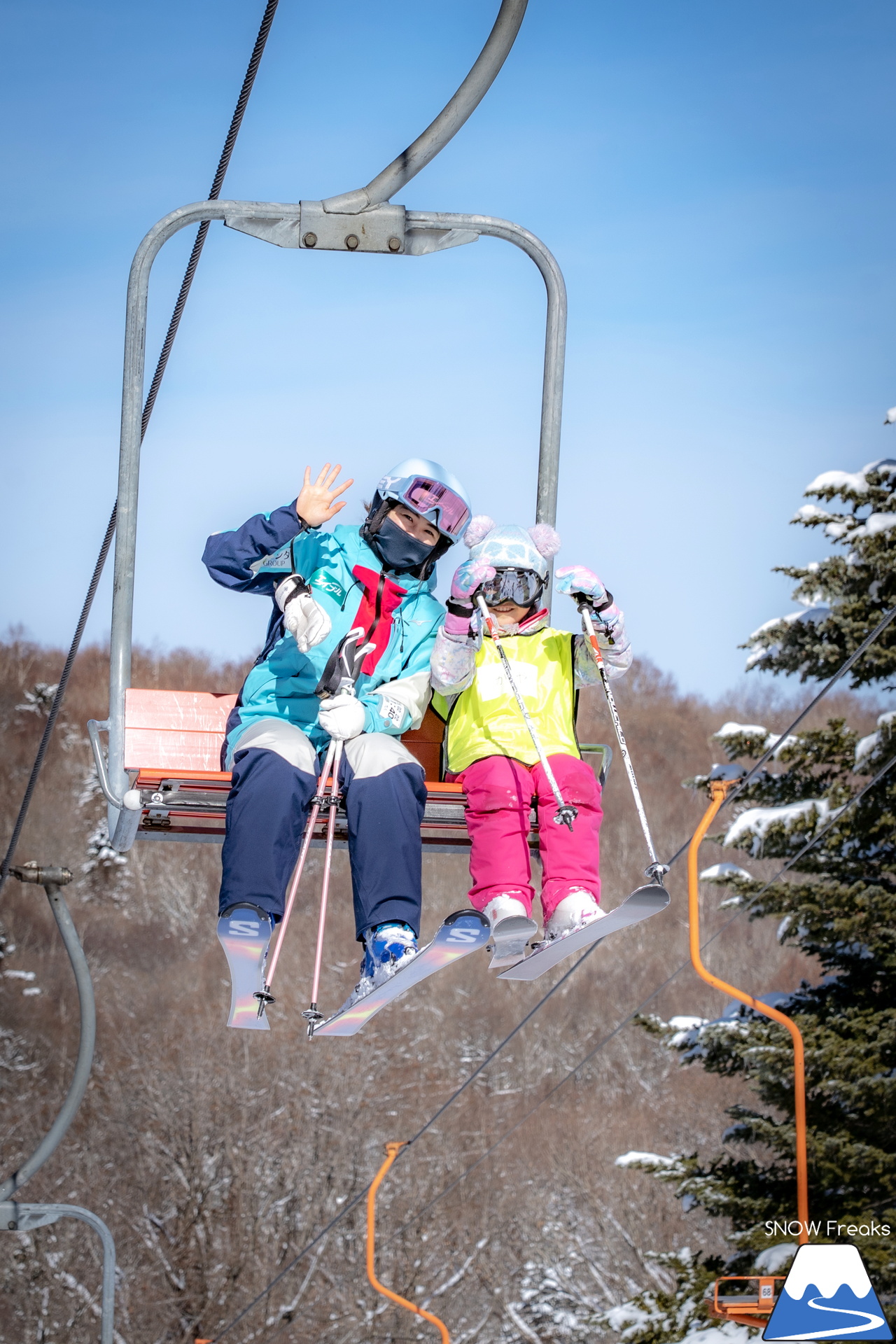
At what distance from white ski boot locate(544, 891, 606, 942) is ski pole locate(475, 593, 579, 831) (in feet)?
0.64

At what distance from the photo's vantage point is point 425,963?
3762 millimetres

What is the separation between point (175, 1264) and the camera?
24.5 metres

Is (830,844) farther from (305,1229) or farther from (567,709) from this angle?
(305,1229)

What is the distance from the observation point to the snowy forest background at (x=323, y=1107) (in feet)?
79.7

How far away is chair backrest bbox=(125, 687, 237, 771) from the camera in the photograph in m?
4.72

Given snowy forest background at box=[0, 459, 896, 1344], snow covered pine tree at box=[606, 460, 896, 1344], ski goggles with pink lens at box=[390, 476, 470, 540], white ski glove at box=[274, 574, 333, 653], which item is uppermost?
ski goggles with pink lens at box=[390, 476, 470, 540]

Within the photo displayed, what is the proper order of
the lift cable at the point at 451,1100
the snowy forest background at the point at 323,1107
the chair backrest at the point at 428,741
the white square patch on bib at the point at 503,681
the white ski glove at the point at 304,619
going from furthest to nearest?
the snowy forest background at the point at 323,1107, the lift cable at the point at 451,1100, the chair backrest at the point at 428,741, the white square patch on bib at the point at 503,681, the white ski glove at the point at 304,619

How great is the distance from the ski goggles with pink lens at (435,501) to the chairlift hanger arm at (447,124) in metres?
0.81

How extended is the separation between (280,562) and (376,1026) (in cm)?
2732

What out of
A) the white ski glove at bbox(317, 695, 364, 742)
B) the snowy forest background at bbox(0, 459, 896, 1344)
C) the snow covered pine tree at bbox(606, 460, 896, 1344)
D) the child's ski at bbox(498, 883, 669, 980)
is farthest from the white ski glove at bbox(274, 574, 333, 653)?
the snowy forest background at bbox(0, 459, 896, 1344)

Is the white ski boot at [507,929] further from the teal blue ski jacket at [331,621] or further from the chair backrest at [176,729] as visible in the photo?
the chair backrest at [176,729]

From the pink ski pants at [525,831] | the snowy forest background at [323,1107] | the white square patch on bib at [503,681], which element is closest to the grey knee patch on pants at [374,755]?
the pink ski pants at [525,831]

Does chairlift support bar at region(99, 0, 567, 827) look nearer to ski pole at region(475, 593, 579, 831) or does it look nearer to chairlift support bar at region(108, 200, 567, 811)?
chairlift support bar at region(108, 200, 567, 811)

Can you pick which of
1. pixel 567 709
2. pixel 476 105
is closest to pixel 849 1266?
pixel 567 709
